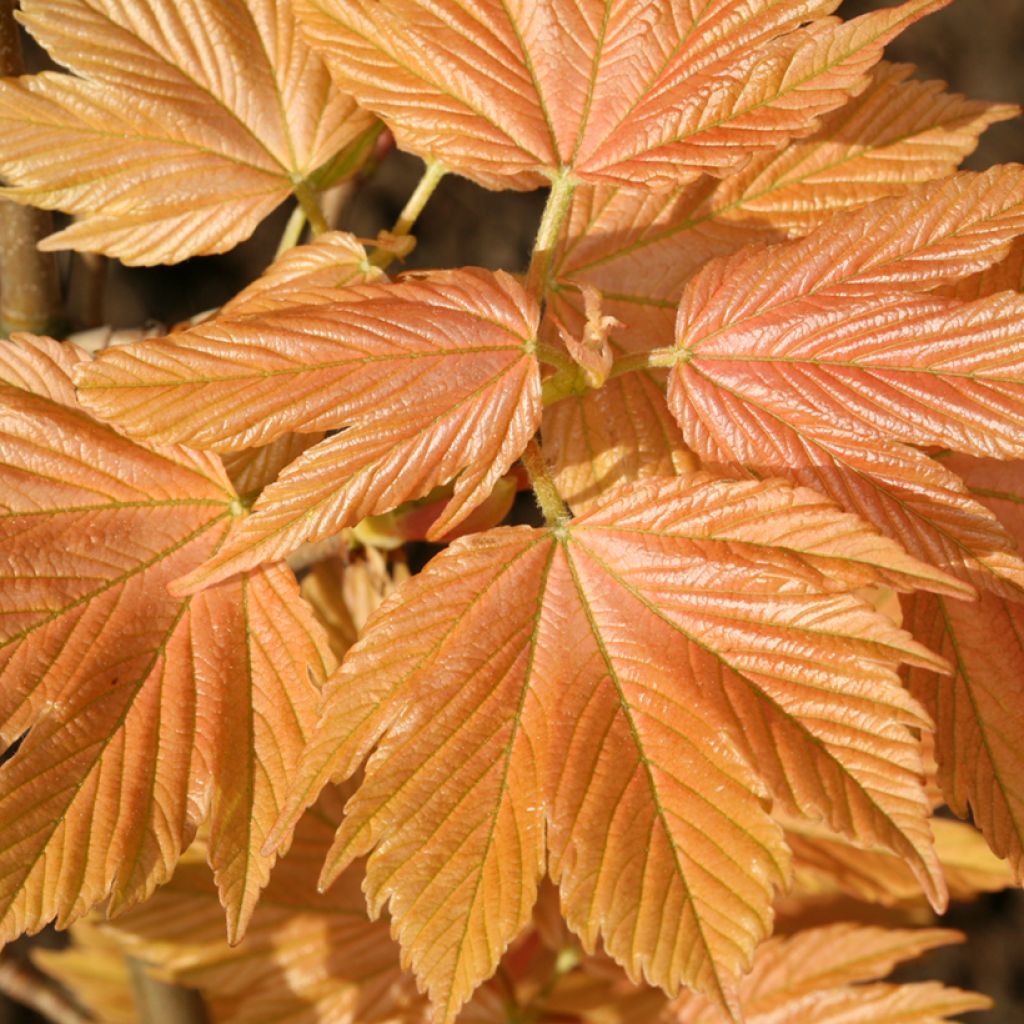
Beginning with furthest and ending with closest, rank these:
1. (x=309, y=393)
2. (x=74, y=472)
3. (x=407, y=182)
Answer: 1. (x=407, y=182)
2. (x=74, y=472)
3. (x=309, y=393)

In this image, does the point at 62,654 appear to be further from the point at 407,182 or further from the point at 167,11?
the point at 407,182

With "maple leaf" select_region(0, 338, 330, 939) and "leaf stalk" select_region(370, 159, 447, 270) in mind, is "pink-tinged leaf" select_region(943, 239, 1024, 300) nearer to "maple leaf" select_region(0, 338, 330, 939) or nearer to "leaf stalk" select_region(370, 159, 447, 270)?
"leaf stalk" select_region(370, 159, 447, 270)

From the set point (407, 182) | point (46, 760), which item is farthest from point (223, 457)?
point (407, 182)

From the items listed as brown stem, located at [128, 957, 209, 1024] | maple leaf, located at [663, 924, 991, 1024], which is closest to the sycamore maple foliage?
maple leaf, located at [663, 924, 991, 1024]

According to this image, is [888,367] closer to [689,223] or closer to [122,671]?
[689,223]

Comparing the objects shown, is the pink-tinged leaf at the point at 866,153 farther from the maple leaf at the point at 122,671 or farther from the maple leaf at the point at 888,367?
the maple leaf at the point at 122,671

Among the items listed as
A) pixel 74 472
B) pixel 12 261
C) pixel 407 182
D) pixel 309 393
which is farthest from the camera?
pixel 407 182

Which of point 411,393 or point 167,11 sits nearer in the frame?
point 411,393

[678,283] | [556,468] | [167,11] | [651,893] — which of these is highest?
[167,11]
